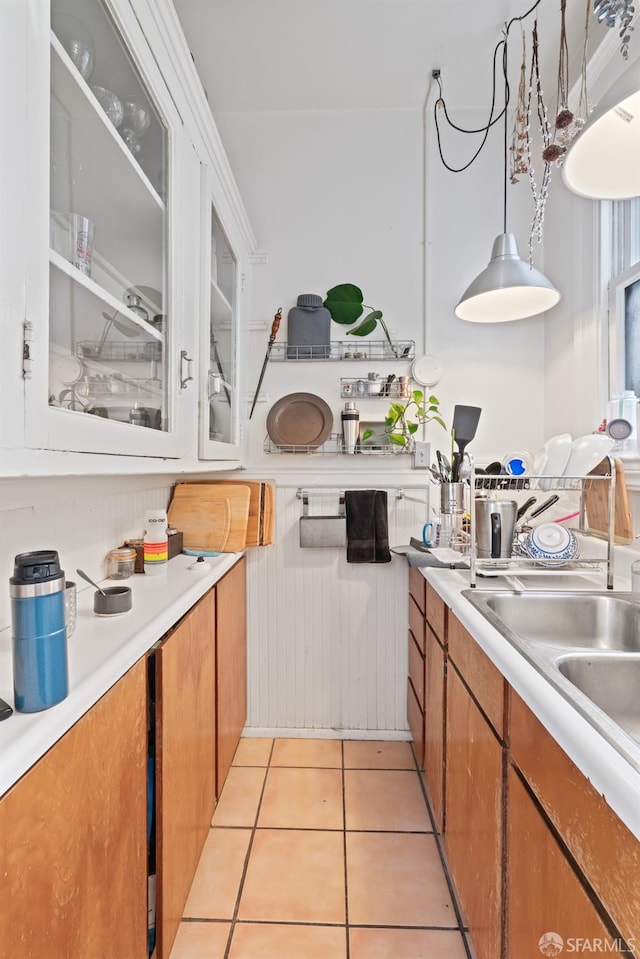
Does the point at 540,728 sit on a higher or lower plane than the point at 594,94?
lower

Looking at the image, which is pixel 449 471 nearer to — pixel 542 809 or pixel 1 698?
pixel 542 809

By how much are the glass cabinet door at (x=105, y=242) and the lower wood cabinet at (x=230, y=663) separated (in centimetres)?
77

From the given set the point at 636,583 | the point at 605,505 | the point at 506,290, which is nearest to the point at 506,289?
the point at 506,290

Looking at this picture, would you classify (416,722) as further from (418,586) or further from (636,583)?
(636,583)

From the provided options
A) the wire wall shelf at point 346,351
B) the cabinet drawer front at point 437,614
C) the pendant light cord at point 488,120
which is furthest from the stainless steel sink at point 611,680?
the pendant light cord at point 488,120

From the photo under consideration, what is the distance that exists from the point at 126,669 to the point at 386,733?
1664mm

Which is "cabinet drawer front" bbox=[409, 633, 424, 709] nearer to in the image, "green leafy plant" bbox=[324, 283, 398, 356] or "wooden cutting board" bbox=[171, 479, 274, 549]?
"wooden cutting board" bbox=[171, 479, 274, 549]

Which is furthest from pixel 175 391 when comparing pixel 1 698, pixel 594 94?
pixel 594 94

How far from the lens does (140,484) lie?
5.80 ft

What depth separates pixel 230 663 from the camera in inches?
73.8

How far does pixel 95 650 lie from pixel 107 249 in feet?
2.72

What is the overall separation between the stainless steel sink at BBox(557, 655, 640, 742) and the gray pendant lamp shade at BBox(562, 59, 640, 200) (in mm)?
1026

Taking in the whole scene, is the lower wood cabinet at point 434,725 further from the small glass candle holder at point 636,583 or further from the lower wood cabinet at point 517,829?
the small glass candle holder at point 636,583

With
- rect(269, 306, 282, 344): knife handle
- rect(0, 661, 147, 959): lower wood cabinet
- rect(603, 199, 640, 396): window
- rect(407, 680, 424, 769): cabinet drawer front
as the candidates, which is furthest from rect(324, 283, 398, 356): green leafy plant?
rect(0, 661, 147, 959): lower wood cabinet
